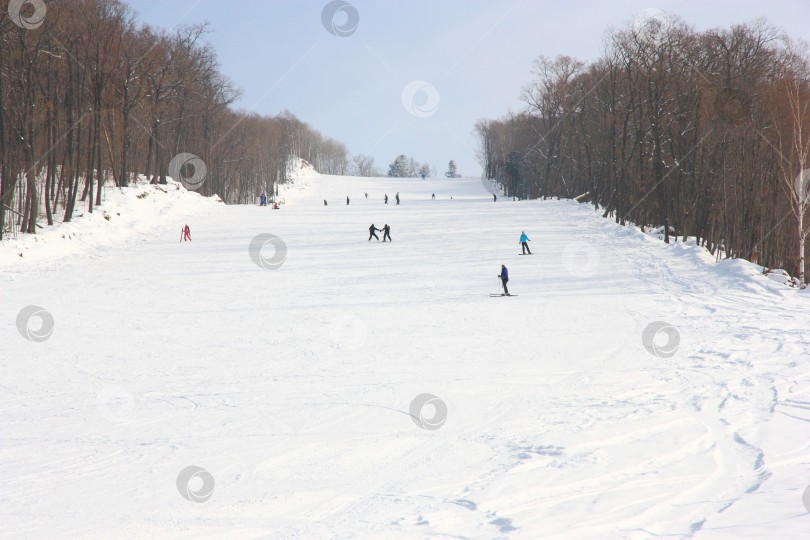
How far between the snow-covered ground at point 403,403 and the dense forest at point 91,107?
700 centimetres

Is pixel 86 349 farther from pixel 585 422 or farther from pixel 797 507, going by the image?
pixel 797 507

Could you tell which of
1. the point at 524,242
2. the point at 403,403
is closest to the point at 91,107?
the point at 524,242

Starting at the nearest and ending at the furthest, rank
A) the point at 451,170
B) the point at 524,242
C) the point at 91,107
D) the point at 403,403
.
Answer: the point at 403,403, the point at 524,242, the point at 91,107, the point at 451,170

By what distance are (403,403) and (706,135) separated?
86.9ft

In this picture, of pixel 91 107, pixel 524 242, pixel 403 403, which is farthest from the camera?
pixel 91 107

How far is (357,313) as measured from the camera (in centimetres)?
1688

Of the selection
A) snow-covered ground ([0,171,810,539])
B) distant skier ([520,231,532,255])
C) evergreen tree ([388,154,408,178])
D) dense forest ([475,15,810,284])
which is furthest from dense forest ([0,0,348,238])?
evergreen tree ([388,154,408,178])

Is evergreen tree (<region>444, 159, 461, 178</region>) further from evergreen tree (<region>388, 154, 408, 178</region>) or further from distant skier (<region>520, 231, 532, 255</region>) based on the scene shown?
distant skier (<region>520, 231, 532, 255</region>)

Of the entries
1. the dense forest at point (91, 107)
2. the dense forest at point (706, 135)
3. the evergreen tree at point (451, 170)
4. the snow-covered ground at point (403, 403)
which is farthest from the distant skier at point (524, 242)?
the evergreen tree at point (451, 170)

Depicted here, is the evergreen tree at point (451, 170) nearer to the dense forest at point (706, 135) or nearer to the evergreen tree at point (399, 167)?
the evergreen tree at point (399, 167)

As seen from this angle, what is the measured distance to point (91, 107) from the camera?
1283 inches

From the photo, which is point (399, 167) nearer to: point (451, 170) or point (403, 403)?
point (451, 170)

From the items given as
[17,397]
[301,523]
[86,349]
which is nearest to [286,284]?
[86,349]

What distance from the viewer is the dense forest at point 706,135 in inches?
943
